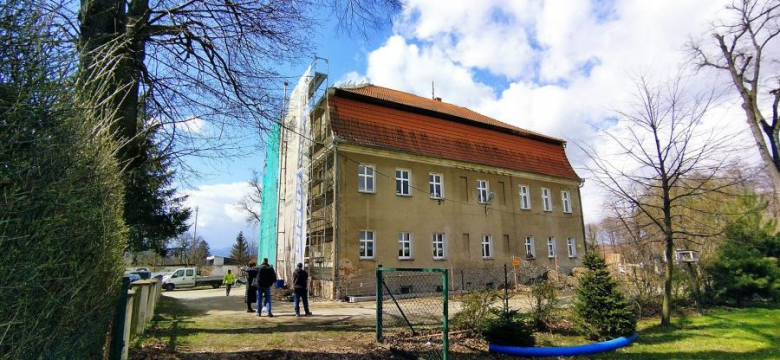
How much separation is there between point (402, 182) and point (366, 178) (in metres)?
2.09

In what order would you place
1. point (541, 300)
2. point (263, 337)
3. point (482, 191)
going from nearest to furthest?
point (263, 337), point (541, 300), point (482, 191)

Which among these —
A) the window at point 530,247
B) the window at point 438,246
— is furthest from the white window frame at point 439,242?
the window at point 530,247

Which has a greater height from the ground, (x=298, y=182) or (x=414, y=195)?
(x=298, y=182)

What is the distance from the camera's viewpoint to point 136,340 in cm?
798

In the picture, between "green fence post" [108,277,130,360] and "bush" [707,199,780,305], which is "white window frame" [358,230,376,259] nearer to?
"bush" [707,199,780,305]

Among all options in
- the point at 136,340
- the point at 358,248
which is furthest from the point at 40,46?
the point at 358,248

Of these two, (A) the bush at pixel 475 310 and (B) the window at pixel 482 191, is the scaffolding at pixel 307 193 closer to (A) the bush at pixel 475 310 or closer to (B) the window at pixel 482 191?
(B) the window at pixel 482 191

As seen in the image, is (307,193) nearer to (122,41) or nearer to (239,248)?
(122,41)

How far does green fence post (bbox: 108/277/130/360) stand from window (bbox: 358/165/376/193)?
14.6 metres

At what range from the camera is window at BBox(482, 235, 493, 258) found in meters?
22.9

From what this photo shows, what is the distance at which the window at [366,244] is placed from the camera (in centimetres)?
1891

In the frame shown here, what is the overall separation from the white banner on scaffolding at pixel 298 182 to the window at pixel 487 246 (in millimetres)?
9813

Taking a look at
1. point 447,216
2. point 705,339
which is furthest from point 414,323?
point 447,216

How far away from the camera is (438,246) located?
21.3 m
